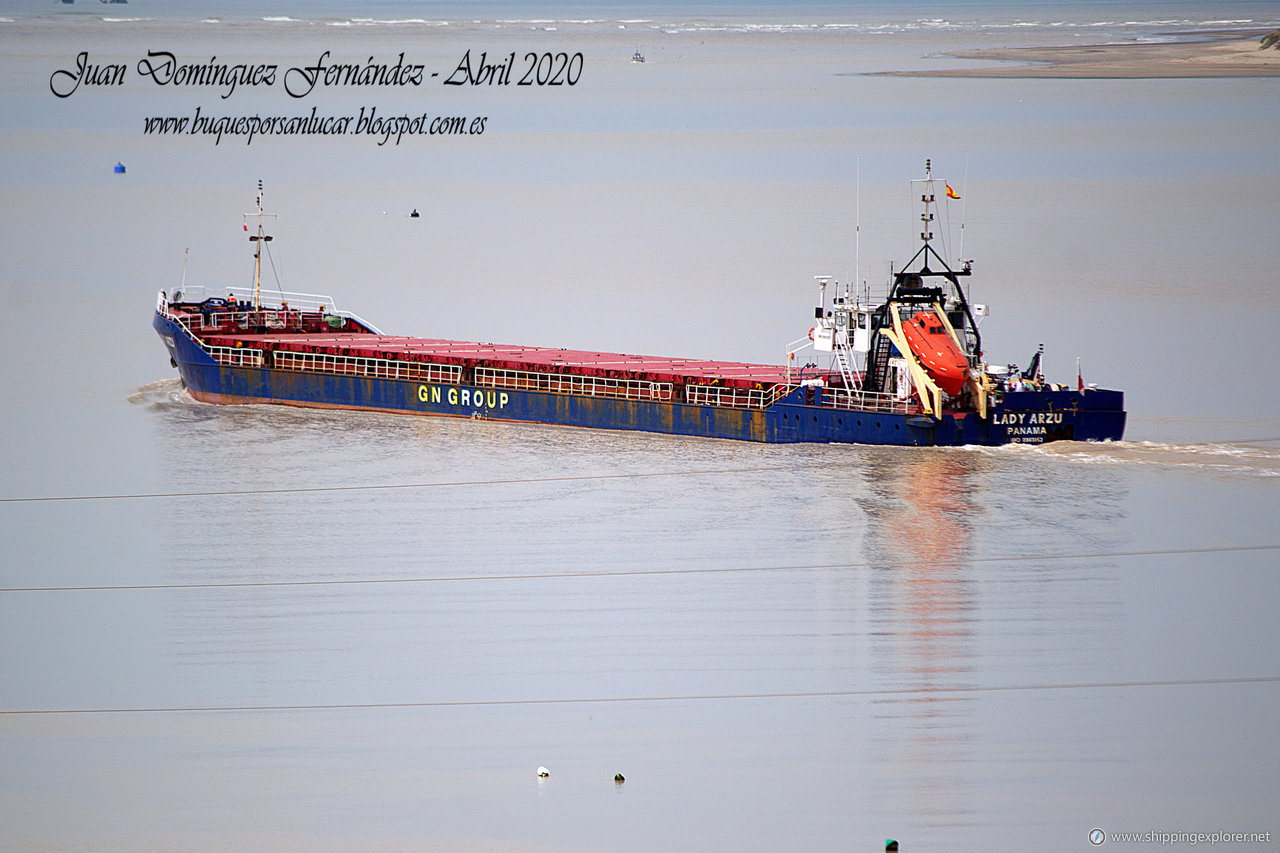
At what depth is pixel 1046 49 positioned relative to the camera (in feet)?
482

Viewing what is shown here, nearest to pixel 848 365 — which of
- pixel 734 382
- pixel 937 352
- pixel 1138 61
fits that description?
pixel 734 382

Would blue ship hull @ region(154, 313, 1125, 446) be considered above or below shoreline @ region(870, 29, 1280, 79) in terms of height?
below

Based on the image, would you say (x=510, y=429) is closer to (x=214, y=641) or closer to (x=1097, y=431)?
(x=1097, y=431)

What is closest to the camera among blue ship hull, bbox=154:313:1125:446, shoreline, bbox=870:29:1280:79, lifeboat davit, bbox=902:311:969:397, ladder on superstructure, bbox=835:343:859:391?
blue ship hull, bbox=154:313:1125:446

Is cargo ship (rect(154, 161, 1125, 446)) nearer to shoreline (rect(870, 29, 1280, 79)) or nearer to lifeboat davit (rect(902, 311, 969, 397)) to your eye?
lifeboat davit (rect(902, 311, 969, 397))

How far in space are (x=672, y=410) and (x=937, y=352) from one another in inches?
252

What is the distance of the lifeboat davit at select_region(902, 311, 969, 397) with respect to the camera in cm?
3600

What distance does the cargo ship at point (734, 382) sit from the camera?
35.7 meters

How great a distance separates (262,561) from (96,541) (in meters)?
3.79

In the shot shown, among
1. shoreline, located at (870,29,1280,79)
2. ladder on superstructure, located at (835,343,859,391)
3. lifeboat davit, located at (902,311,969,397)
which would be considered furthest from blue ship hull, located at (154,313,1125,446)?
shoreline, located at (870,29,1280,79)

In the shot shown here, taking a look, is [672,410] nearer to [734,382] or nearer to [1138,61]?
[734,382]

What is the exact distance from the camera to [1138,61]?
13400 cm

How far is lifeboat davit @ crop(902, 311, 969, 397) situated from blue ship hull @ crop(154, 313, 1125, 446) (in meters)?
0.83

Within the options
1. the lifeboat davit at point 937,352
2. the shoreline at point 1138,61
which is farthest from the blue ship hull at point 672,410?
the shoreline at point 1138,61
